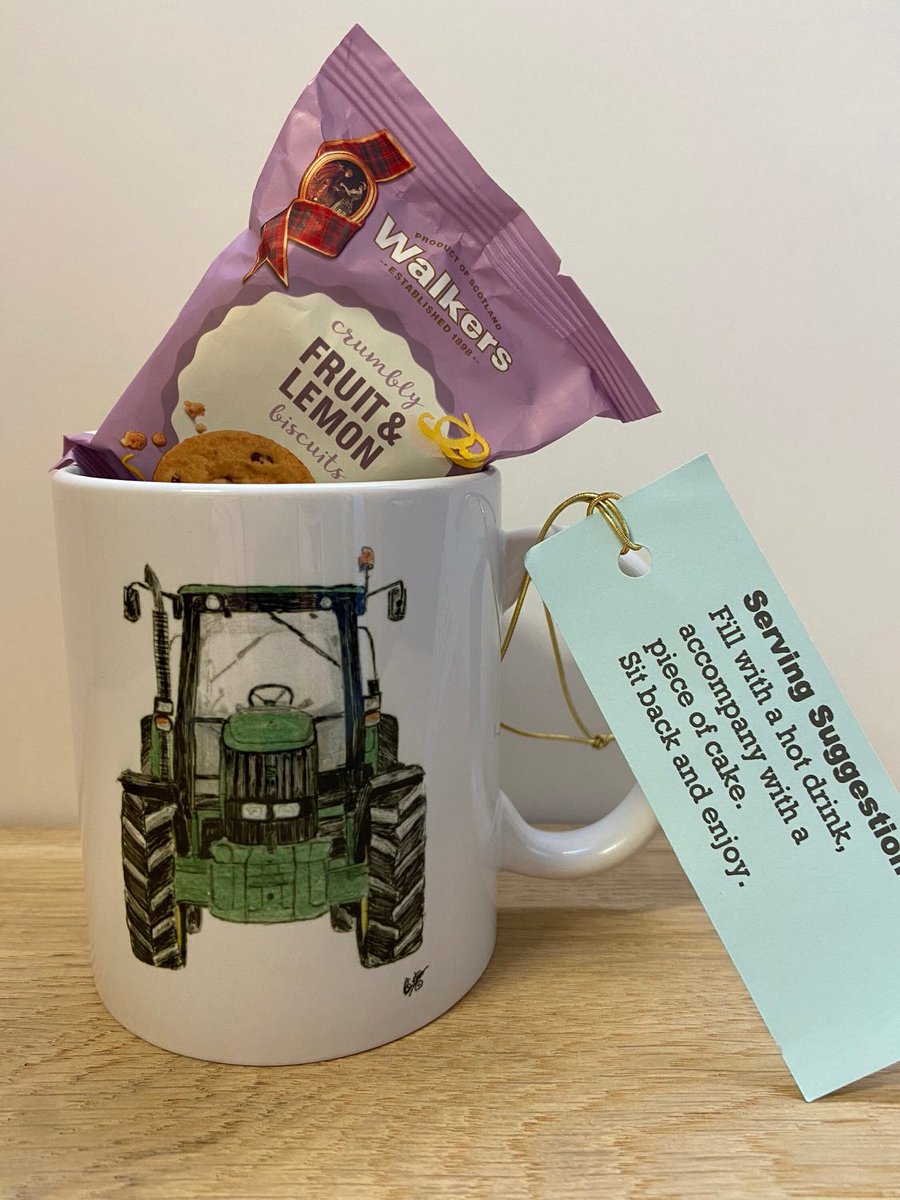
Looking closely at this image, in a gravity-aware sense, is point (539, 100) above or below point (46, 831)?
above

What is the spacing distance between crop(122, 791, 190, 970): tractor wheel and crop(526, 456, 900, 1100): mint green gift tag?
0.20 meters

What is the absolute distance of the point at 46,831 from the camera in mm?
725

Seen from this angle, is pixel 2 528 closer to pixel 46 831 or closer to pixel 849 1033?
pixel 46 831

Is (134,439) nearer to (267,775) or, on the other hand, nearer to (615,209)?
(267,775)

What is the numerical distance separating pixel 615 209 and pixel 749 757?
0.39m

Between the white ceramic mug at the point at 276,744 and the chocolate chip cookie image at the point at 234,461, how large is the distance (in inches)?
1.5

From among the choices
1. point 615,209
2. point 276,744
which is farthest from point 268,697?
point 615,209

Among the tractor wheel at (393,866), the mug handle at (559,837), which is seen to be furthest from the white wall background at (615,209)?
the tractor wheel at (393,866)

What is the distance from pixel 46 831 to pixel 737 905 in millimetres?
508

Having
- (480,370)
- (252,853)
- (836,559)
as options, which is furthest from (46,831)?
(836,559)
